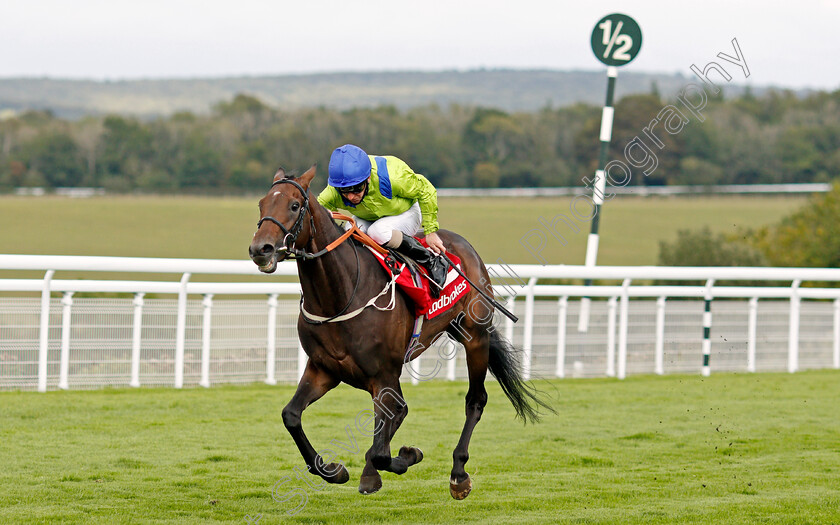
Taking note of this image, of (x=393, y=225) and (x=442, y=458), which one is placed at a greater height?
(x=393, y=225)

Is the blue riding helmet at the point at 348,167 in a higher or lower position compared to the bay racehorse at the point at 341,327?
higher

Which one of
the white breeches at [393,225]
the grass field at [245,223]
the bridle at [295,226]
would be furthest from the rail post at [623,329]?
the grass field at [245,223]

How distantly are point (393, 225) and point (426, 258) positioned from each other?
0.22 m

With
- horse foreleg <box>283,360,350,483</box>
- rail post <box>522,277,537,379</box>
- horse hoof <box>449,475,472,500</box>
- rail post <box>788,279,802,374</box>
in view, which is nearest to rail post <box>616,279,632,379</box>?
rail post <box>522,277,537,379</box>

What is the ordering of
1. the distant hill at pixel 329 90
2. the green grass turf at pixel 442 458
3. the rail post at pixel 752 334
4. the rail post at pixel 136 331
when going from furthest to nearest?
the distant hill at pixel 329 90
the rail post at pixel 752 334
the rail post at pixel 136 331
the green grass turf at pixel 442 458

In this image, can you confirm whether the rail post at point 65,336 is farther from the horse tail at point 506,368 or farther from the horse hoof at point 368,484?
the horse hoof at point 368,484

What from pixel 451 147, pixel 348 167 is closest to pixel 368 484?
pixel 348 167

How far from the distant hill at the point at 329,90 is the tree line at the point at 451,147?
6348 centimetres

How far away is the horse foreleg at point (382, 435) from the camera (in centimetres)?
390

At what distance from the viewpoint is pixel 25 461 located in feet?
15.6

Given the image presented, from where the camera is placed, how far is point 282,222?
353 cm

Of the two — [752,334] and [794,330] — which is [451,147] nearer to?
[794,330]

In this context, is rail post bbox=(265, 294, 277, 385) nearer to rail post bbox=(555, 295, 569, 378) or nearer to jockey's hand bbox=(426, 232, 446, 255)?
rail post bbox=(555, 295, 569, 378)

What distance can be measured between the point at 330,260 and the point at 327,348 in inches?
14.0
